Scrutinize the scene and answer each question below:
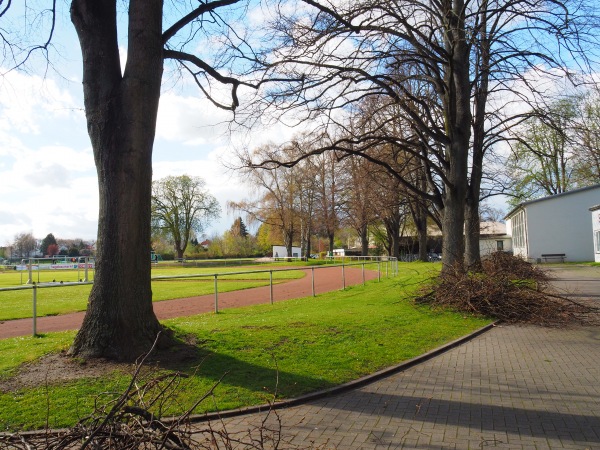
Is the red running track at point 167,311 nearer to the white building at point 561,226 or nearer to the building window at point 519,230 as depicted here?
the white building at point 561,226

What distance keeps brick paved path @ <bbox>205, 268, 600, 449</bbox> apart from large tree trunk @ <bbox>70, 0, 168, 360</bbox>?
2.83 m

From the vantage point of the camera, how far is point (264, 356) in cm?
766

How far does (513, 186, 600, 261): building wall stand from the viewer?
133 ft

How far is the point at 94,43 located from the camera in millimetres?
7484

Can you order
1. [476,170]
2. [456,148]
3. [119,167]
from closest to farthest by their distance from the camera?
[119,167]
[456,148]
[476,170]

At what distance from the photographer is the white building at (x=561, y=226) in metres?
40.5

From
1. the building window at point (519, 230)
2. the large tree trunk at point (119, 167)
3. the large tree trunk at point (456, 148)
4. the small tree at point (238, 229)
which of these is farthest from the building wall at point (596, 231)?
the small tree at point (238, 229)

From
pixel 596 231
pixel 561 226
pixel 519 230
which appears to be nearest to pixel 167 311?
pixel 596 231

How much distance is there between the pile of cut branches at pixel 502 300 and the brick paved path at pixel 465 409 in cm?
374

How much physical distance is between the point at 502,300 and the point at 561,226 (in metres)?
33.3

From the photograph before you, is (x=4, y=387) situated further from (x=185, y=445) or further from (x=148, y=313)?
(x=185, y=445)

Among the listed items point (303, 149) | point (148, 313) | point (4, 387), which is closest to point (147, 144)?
point (148, 313)

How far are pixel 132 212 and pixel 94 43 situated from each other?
266 centimetres

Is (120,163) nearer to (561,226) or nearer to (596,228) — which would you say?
(596,228)
